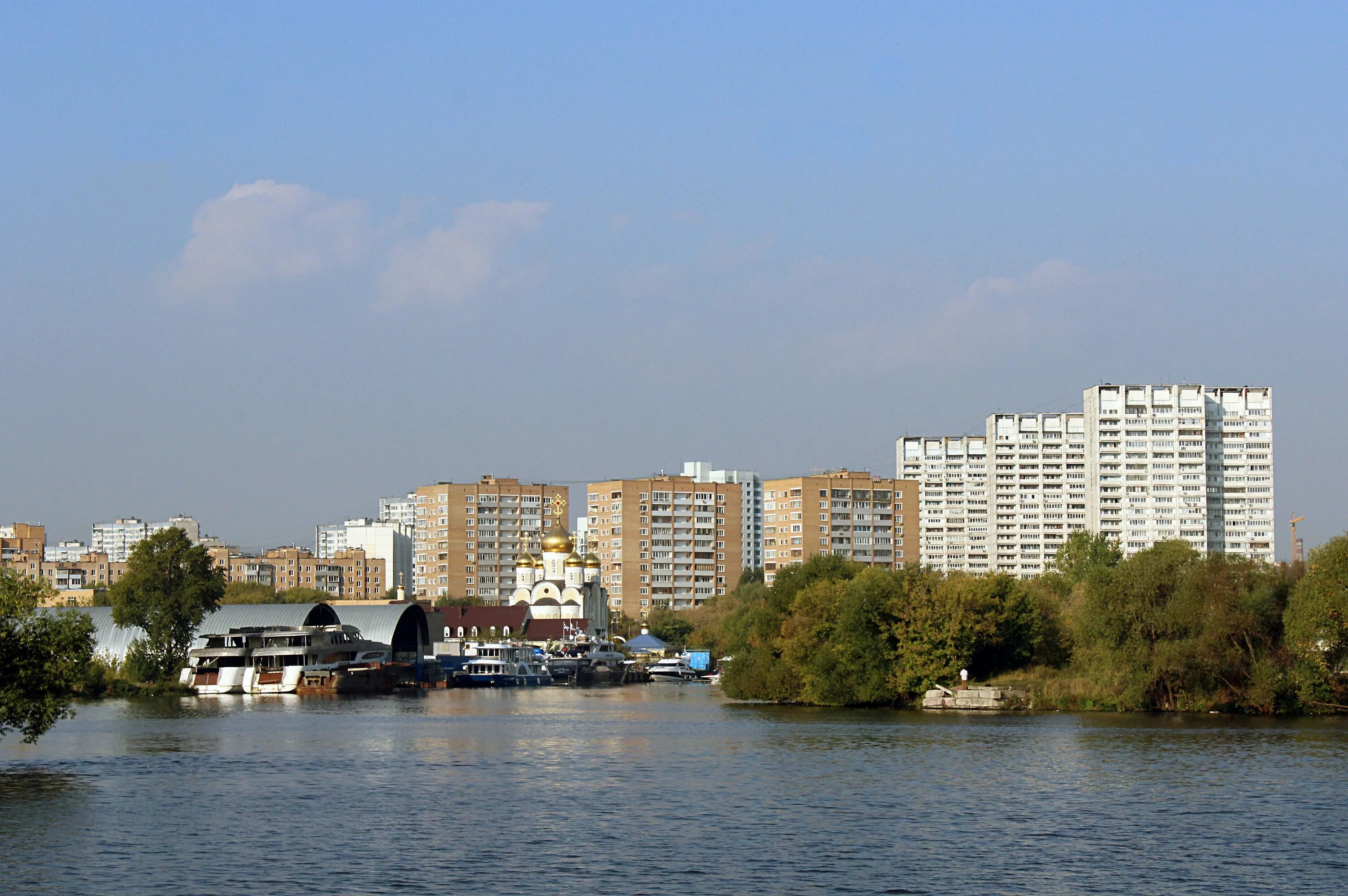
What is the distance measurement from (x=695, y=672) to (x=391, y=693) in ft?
117

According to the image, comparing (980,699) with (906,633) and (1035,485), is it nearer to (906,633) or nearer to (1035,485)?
(906,633)

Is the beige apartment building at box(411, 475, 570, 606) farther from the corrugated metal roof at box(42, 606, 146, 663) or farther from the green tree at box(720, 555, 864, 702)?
the green tree at box(720, 555, 864, 702)

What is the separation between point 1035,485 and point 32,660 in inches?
5470

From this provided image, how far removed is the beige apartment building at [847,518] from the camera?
16200cm

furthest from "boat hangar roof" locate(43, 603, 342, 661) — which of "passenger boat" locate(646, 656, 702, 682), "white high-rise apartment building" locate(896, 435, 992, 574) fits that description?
"white high-rise apartment building" locate(896, 435, 992, 574)

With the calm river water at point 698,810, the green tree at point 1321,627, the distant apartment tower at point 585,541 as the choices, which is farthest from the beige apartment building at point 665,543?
the green tree at point 1321,627

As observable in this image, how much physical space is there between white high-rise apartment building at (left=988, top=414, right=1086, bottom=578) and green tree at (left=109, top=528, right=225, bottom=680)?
301 feet

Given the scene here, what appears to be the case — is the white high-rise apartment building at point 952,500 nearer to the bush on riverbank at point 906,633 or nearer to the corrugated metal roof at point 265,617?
the corrugated metal roof at point 265,617

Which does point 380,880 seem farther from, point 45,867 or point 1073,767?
point 1073,767

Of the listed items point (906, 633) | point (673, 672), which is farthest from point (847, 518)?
point (906, 633)

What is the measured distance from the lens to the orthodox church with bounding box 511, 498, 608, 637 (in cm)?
14688

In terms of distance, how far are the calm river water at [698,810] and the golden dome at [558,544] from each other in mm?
93367

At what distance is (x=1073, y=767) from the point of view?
41062 mm

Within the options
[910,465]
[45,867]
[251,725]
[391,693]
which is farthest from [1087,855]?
[910,465]
